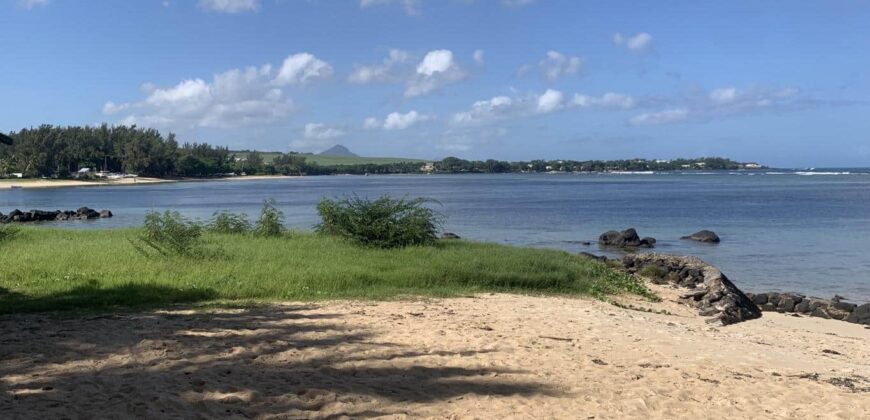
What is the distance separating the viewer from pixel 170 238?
17.5 meters

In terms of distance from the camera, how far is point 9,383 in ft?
22.5

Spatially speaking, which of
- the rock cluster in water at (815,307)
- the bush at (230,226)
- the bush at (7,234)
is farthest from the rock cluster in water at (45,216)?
the rock cluster in water at (815,307)

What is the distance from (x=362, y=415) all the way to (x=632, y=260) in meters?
20.7

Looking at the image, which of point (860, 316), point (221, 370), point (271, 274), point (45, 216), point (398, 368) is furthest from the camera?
point (45, 216)

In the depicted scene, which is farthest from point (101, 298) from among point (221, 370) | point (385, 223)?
point (385, 223)

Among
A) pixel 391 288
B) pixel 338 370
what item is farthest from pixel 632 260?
pixel 338 370

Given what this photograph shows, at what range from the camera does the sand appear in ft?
22.1

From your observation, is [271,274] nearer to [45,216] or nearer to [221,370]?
[221,370]

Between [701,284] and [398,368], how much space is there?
1433 centimetres

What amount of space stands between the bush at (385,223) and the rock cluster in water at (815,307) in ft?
31.7

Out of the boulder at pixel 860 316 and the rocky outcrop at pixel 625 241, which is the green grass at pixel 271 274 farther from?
the rocky outcrop at pixel 625 241

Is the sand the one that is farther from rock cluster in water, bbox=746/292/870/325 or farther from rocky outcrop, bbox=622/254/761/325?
rock cluster in water, bbox=746/292/870/325

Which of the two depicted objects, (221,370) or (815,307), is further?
(815,307)

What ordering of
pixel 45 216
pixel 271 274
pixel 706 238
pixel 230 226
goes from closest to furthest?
pixel 271 274 < pixel 230 226 < pixel 706 238 < pixel 45 216
